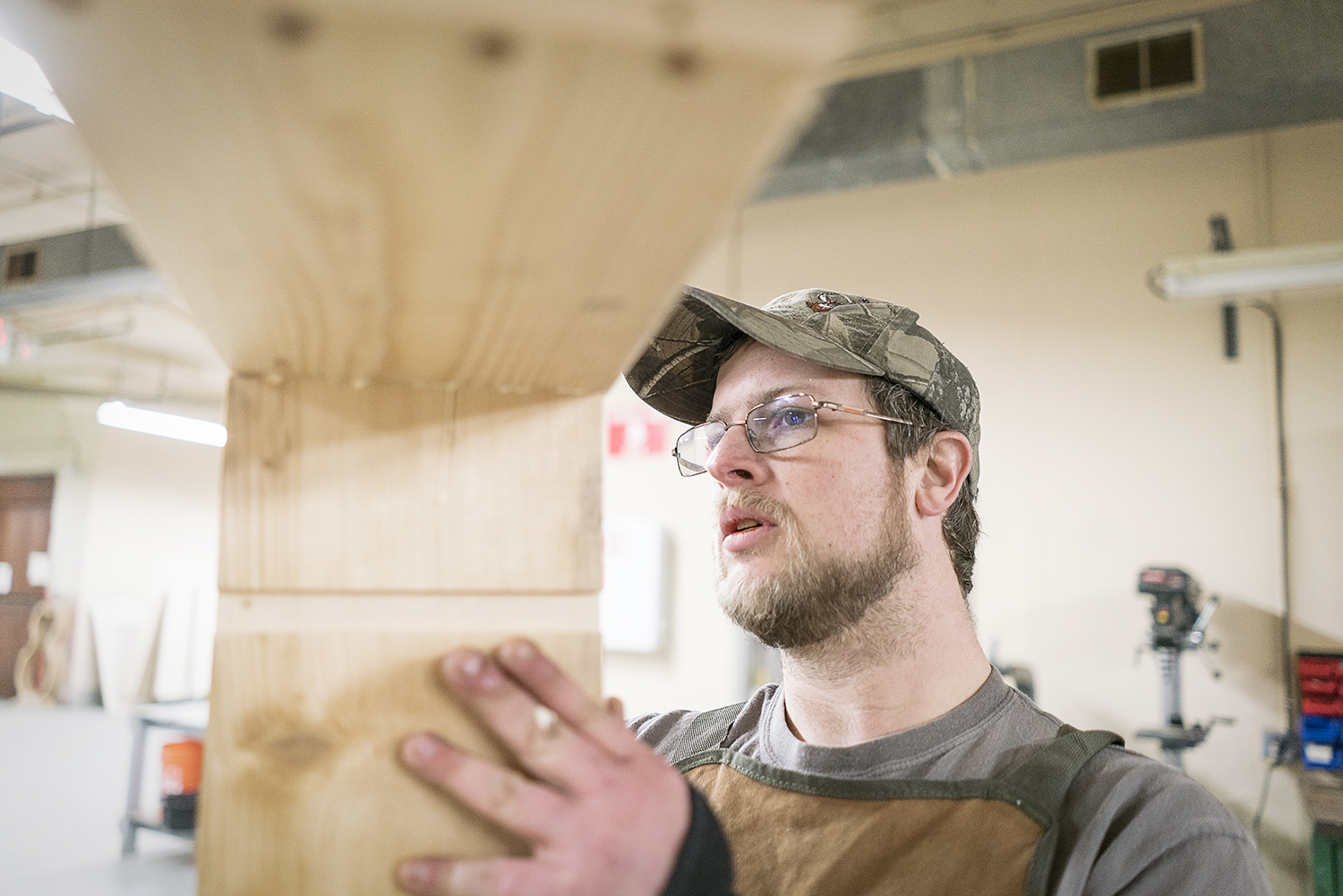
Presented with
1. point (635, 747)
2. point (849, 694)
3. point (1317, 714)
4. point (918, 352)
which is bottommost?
point (1317, 714)

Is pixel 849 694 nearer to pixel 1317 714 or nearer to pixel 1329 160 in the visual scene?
pixel 1317 714

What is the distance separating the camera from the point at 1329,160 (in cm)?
404

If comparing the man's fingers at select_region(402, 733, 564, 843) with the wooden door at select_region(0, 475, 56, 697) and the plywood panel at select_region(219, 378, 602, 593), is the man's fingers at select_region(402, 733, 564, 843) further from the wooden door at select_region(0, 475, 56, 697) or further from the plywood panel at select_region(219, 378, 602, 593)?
the wooden door at select_region(0, 475, 56, 697)

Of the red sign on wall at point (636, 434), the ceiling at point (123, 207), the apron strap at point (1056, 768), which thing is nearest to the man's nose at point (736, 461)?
the apron strap at point (1056, 768)

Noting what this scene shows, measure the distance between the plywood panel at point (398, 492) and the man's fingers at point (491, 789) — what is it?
0.32 feet

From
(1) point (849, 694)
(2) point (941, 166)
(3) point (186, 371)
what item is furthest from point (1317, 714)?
(3) point (186, 371)

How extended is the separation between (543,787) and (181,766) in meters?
5.10

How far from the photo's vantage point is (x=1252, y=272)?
3588 millimetres

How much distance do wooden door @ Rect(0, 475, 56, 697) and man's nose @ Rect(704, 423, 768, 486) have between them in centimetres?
1041

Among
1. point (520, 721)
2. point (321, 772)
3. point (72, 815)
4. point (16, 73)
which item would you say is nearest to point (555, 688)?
point (520, 721)

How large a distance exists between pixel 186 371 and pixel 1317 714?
34.1ft

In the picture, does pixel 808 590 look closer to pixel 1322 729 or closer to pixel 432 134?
pixel 432 134

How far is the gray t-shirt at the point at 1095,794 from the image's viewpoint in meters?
0.93

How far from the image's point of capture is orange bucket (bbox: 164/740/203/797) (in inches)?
183
